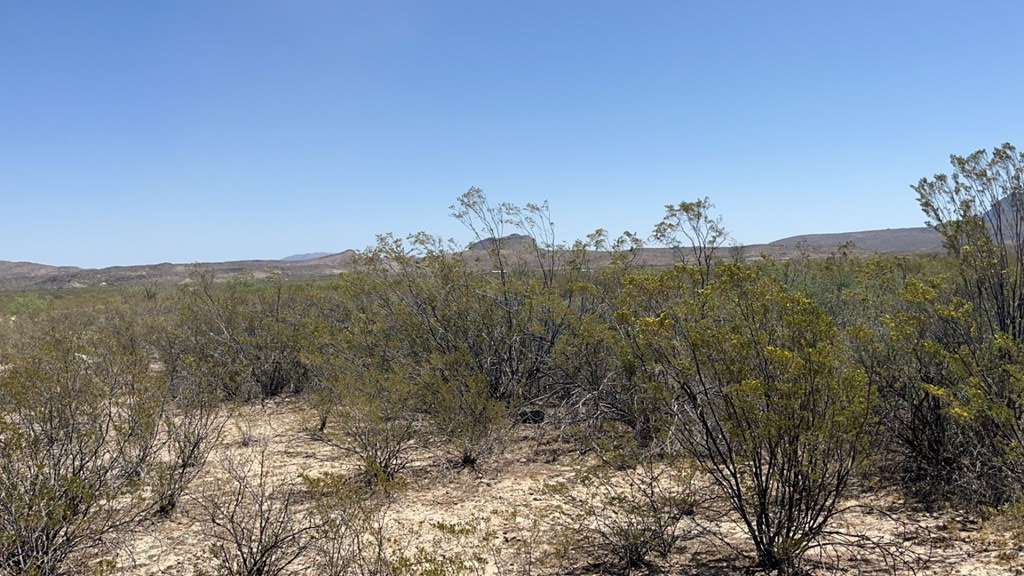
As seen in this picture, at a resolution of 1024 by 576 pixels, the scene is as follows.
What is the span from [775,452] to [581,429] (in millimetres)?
3738

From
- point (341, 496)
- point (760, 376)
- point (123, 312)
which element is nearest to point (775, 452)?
point (760, 376)

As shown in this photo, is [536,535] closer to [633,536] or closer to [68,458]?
Answer: [633,536]

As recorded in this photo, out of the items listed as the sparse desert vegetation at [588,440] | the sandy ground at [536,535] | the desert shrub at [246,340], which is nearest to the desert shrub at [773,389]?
the sparse desert vegetation at [588,440]

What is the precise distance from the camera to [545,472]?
7695 mm

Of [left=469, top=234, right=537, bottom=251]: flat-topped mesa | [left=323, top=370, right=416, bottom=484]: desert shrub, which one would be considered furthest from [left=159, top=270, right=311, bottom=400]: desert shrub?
[left=323, top=370, right=416, bottom=484]: desert shrub

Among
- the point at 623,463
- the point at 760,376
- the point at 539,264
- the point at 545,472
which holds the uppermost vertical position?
the point at 539,264

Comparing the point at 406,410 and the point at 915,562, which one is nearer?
the point at 915,562

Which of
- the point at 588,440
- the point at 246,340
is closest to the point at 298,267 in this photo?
the point at 246,340

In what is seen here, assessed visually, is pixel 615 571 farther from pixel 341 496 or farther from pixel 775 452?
pixel 341 496

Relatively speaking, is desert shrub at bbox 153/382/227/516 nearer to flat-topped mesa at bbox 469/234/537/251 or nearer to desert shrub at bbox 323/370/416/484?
desert shrub at bbox 323/370/416/484

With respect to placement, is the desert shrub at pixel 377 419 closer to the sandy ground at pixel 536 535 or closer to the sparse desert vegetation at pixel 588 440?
the sparse desert vegetation at pixel 588 440

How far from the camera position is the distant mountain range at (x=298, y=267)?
49.3 feet

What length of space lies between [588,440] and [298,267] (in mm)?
100945

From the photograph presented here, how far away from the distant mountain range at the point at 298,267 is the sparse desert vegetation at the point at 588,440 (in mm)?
1917
